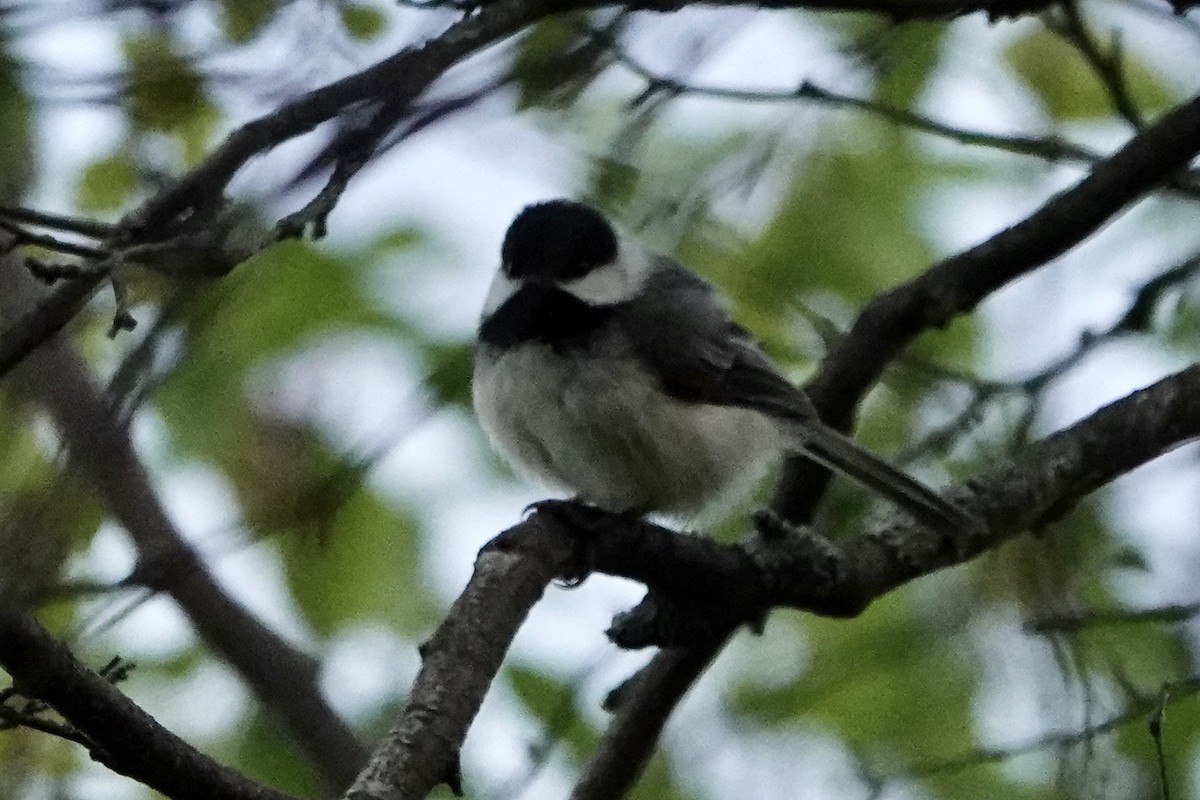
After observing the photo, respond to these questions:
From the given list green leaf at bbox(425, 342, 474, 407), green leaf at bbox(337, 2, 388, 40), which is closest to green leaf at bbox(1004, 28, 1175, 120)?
green leaf at bbox(337, 2, 388, 40)

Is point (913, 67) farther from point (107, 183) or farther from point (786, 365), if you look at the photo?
point (107, 183)

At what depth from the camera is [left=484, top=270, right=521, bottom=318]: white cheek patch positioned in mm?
3107

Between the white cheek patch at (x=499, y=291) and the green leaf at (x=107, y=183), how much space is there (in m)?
0.78

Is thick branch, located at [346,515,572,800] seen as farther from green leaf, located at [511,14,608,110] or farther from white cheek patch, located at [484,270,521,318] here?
white cheek patch, located at [484,270,521,318]

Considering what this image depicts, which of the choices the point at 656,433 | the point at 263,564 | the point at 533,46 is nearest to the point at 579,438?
the point at 656,433

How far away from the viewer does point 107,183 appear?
2.55m

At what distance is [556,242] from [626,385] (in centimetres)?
35

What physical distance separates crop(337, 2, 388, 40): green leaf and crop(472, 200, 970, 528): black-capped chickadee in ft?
2.78

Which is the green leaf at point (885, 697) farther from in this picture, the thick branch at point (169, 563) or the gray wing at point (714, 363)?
the thick branch at point (169, 563)

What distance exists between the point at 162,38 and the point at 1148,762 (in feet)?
6.39

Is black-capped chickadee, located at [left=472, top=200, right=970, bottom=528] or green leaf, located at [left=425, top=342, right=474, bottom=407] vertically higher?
black-capped chickadee, located at [left=472, top=200, right=970, bottom=528]

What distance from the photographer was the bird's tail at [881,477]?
271 cm

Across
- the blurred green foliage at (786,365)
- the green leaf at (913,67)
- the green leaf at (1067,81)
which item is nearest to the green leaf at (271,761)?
the blurred green foliage at (786,365)

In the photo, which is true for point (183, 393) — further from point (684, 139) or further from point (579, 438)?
point (684, 139)
